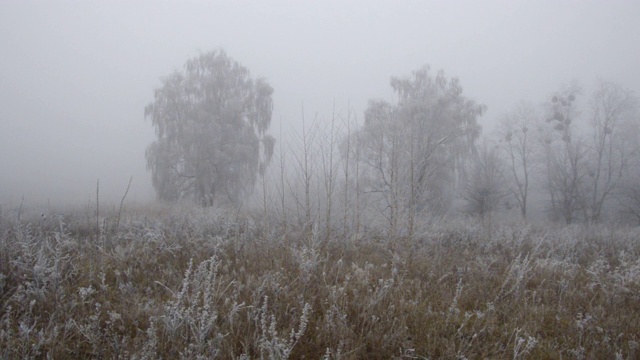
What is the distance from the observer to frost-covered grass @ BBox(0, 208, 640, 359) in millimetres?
2301

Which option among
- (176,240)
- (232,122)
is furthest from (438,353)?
(232,122)

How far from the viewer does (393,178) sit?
6.02m

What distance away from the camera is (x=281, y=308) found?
9.52 ft

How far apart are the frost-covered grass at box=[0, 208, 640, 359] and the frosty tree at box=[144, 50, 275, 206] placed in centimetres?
1372

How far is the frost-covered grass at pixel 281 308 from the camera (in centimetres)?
230

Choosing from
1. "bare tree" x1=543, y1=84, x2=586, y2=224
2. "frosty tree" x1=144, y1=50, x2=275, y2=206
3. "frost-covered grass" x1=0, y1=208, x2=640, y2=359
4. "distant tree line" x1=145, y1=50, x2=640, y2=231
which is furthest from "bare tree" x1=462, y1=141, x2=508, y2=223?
"frost-covered grass" x1=0, y1=208, x2=640, y2=359

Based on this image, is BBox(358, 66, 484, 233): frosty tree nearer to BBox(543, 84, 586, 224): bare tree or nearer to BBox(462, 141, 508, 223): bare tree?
BBox(462, 141, 508, 223): bare tree

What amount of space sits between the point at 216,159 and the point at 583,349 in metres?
17.2

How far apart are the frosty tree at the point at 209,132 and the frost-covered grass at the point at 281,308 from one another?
13720 mm

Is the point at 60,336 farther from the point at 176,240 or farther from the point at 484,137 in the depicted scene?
the point at 484,137

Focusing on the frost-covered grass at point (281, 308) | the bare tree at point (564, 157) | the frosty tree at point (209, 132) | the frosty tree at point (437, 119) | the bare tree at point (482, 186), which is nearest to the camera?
the frost-covered grass at point (281, 308)

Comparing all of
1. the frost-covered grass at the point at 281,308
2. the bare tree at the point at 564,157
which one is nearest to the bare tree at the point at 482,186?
the bare tree at the point at 564,157

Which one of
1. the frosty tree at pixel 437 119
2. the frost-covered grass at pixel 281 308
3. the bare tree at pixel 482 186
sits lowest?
the frost-covered grass at pixel 281 308

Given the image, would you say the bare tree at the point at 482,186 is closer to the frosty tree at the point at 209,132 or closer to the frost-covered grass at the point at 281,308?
the frosty tree at the point at 209,132
